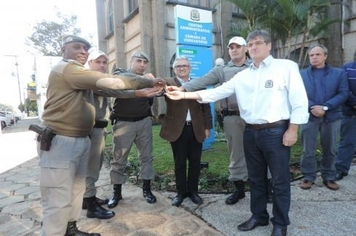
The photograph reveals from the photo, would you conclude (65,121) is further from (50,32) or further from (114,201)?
(50,32)

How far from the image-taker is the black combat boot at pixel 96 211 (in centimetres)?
334

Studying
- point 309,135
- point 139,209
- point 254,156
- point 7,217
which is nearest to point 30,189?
point 7,217

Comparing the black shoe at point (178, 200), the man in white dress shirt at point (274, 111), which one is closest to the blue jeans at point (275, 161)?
the man in white dress shirt at point (274, 111)

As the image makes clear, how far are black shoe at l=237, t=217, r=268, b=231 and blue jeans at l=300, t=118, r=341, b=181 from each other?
1.46 meters

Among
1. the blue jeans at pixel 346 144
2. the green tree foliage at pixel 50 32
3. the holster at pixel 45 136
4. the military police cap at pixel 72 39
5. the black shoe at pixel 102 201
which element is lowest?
the black shoe at pixel 102 201

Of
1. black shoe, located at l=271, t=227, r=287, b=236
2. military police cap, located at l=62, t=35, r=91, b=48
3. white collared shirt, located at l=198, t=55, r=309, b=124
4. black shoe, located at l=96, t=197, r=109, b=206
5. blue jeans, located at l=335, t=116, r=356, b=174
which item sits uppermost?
military police cap, located at l=62, t=35, r=91, b=48

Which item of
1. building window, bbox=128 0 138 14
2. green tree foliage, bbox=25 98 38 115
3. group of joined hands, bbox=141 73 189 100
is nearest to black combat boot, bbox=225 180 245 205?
group of joined hands, bbox=141 73 189 100

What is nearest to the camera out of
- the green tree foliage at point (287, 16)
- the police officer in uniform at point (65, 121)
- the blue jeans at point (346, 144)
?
the police officer in uniform at point (65, 121)

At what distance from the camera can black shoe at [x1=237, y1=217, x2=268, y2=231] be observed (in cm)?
288

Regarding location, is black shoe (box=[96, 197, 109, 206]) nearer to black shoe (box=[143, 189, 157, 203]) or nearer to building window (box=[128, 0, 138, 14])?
black shoe (box=[143, 189, 157, 203])

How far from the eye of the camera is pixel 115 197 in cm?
376

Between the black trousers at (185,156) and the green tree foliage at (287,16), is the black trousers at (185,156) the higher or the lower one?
the lower one

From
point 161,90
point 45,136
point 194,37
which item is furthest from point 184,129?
point 194,37

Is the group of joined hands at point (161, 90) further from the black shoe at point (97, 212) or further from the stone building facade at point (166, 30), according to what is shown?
the stone building facade at point (166, 30)
